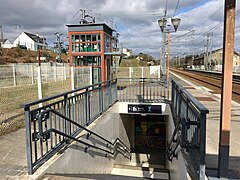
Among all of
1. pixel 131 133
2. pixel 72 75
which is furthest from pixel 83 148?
pixel 131 133

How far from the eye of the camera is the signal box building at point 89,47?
36.9 feet

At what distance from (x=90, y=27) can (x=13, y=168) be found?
8974 mm

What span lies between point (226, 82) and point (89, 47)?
9.12 meters

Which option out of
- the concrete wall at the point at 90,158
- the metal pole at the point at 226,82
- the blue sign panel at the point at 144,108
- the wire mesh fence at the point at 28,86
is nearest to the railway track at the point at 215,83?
the blue sign panel at the point at 144,108

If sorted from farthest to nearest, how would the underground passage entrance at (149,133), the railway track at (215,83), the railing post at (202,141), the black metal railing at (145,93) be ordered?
the underground passage entrance at (149,133)
the railway track at (215,83)
the black metal railing at (145,93)
the railing post at (202,141)

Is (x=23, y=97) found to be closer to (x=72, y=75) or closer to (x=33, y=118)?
(x=72, y=75)

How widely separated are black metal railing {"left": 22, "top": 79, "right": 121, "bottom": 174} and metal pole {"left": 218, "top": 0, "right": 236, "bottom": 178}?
8.70 ft

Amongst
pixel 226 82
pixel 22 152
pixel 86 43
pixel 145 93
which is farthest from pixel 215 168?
pixel 86 43

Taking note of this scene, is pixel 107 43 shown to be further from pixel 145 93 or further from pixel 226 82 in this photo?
pixel 226 82

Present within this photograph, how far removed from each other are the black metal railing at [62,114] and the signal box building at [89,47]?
8.03 ft

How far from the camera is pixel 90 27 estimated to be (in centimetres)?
1128

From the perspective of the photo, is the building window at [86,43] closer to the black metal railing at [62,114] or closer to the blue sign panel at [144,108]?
the black metal railing at [62,114]

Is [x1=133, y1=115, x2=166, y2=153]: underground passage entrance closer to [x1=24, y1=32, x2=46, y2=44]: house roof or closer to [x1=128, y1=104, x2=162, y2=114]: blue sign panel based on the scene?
[x1=128, y1=104, x2=162, y2=114]: blue sign panel

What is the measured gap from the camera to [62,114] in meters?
4.36
